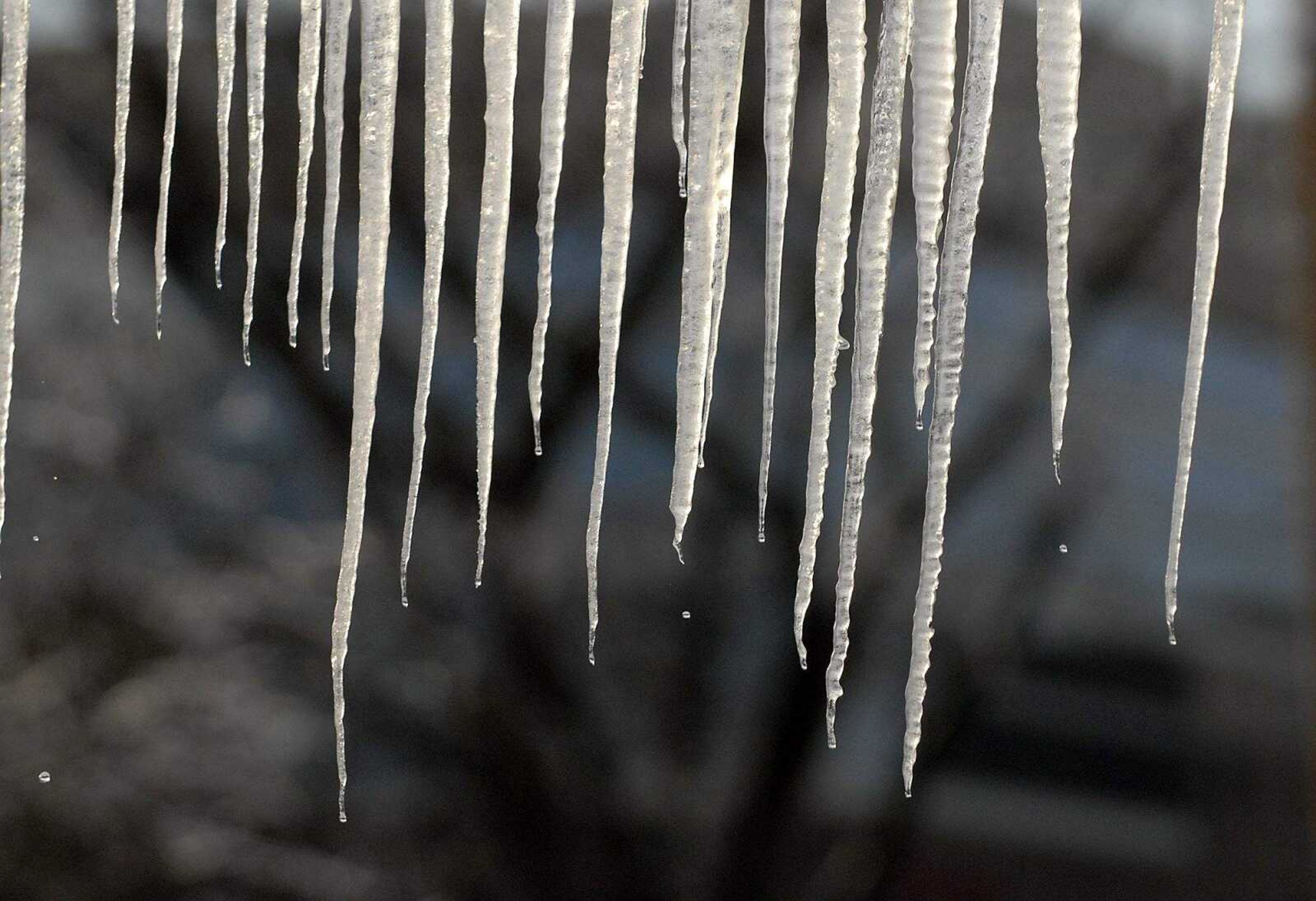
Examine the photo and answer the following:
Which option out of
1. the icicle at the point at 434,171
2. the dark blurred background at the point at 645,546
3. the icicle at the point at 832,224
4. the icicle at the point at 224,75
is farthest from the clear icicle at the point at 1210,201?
the dark blurred background at the point at 645,546

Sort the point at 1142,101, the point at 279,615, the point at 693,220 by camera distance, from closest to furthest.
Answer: the point at 693,220
the point at 1142,101
the point at 279,615

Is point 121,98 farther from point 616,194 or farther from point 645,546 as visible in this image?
point 645,546

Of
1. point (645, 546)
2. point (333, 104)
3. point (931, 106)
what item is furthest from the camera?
point (645, 546)

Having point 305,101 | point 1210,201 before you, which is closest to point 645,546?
point 305,101

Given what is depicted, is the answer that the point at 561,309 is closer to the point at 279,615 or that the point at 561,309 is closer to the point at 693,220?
the point at 279,615

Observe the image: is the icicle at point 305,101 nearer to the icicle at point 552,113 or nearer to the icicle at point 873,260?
the icicle at point 552,113

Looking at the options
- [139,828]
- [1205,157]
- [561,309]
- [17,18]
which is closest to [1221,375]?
[561,309]
